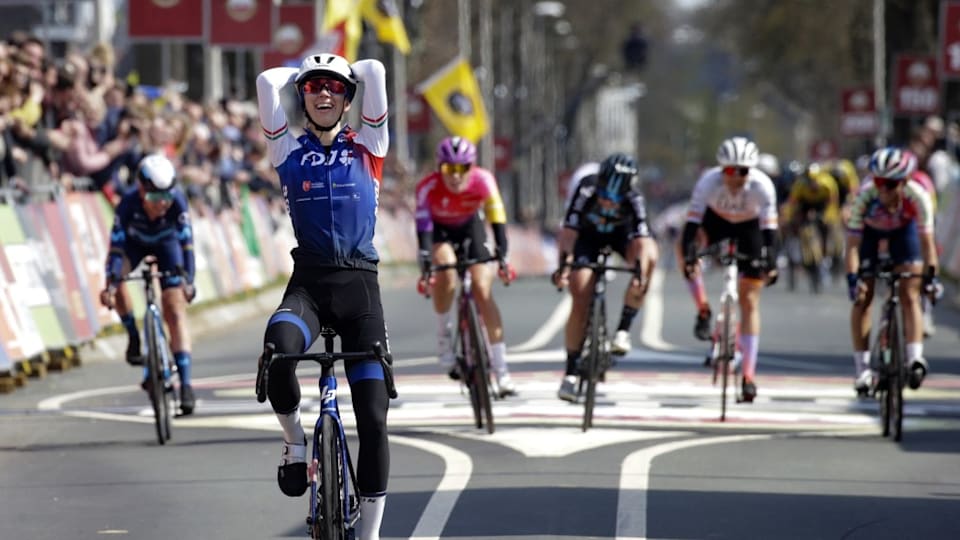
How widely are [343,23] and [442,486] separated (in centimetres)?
2654

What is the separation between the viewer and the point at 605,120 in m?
192

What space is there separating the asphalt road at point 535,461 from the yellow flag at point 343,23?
57.0 ft

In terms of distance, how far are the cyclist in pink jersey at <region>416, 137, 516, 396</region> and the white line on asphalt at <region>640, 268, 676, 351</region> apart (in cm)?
295

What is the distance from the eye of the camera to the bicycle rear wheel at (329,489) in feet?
27.3

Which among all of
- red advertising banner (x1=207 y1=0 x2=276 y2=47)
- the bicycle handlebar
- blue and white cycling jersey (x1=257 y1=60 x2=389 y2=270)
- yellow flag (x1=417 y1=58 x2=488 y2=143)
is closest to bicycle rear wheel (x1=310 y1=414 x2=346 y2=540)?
the bicycle handlebar

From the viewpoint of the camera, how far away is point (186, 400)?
14.4 m

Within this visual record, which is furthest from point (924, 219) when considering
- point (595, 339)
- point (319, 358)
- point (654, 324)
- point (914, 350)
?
point (654, 324)

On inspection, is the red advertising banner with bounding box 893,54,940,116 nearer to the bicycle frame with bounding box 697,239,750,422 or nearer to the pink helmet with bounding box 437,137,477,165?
the bicycle frame with bounding box 697,239,750,422

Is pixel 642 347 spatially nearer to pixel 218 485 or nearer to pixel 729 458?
pixel 729 458

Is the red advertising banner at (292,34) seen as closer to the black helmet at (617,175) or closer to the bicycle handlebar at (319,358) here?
the black helmet at (617,175)

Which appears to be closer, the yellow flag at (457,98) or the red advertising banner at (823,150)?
the yellow flag at (457,98)

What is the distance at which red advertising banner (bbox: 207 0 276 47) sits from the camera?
106 feet

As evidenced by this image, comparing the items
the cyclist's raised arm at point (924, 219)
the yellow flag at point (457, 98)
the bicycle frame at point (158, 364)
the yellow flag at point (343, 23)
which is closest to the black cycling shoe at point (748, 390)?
the cyclist's raised arm at point (924, 219)

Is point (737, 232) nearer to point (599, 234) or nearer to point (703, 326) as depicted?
point (703, 326)
